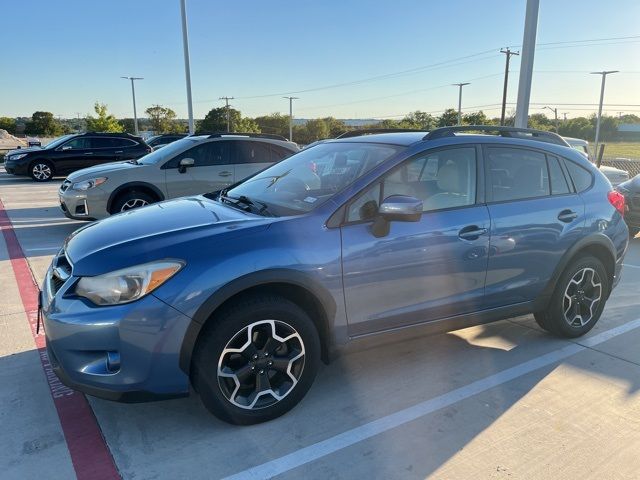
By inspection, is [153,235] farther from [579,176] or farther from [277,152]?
[277,152]

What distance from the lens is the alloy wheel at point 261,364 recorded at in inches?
109

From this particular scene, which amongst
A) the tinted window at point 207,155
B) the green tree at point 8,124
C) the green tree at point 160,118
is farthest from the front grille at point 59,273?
the green tree at point 8,124

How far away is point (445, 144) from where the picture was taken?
3551 millimetres

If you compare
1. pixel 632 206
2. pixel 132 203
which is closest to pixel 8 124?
pixel 132 203

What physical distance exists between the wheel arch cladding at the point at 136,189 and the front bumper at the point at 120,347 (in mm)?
5597

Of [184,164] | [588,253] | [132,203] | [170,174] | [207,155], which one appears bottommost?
[132,203]

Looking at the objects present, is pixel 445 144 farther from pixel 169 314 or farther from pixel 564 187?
pixel 169 314

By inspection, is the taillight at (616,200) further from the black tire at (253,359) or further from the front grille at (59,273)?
the front grille at (59,273)

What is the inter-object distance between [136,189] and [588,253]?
659 cm

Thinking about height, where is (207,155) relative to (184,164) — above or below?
above

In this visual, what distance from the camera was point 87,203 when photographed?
304 inches

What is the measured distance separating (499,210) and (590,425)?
5.04ft

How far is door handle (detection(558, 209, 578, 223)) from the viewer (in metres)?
3.93

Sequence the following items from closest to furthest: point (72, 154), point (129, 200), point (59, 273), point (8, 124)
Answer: point (59, 273), point (129, 200), point (72, 154), point (8, 124)
